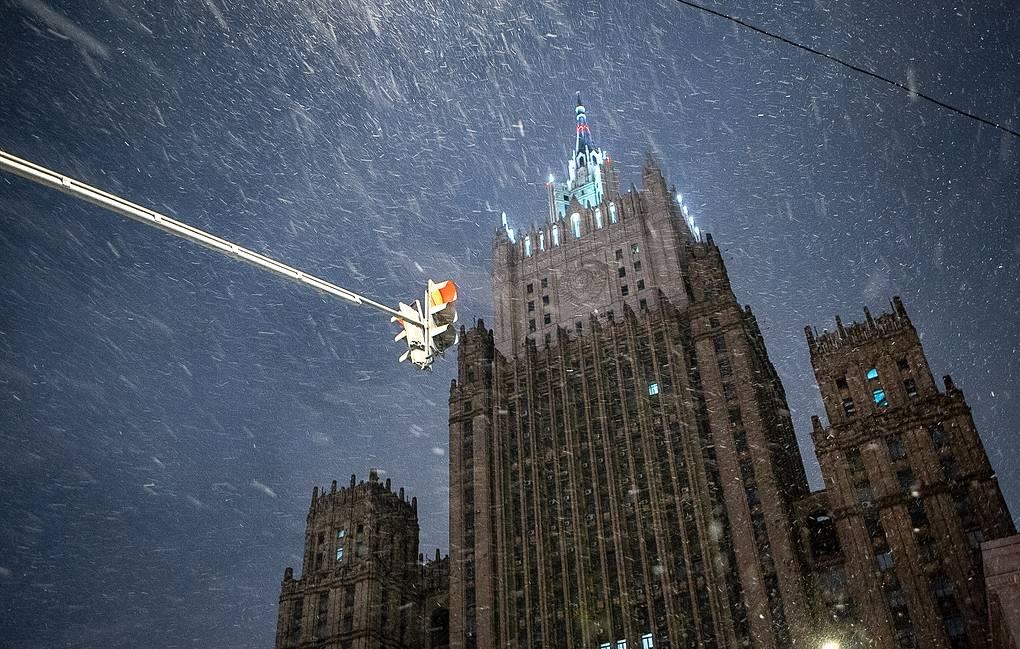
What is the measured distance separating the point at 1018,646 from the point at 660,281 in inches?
2327

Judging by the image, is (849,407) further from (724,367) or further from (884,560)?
(884,560)

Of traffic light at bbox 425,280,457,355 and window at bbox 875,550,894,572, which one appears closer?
traffic light at bbox 425,280,457,355

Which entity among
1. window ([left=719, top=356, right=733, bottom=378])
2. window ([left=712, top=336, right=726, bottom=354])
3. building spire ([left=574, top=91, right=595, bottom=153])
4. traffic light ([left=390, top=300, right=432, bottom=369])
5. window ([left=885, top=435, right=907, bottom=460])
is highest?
building spire ([left=574, top=91, right=595, bottom=153])

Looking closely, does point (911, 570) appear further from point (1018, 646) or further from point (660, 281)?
point (660, 281)

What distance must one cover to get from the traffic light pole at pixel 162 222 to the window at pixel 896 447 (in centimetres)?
5873

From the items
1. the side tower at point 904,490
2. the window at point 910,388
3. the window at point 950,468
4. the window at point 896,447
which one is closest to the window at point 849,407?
the side tower at point 904,490

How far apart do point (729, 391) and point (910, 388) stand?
14.2 m

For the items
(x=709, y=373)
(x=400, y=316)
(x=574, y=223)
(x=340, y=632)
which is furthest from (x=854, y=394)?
(x=400, y=316)

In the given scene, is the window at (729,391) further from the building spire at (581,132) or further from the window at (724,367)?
the building spire at (581,132)

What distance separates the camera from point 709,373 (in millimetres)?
71688

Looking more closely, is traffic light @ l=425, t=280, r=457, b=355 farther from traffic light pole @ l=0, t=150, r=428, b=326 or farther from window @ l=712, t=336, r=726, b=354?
window @ l=712, t=336, r=726, b=354

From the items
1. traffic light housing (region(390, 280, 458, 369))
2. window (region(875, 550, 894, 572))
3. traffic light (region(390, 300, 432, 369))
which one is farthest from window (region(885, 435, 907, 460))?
traffic light (region(390, 300, 432, 369))

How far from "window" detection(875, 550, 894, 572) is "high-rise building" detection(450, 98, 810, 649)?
18.0ft

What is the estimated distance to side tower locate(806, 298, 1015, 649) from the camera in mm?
53438
